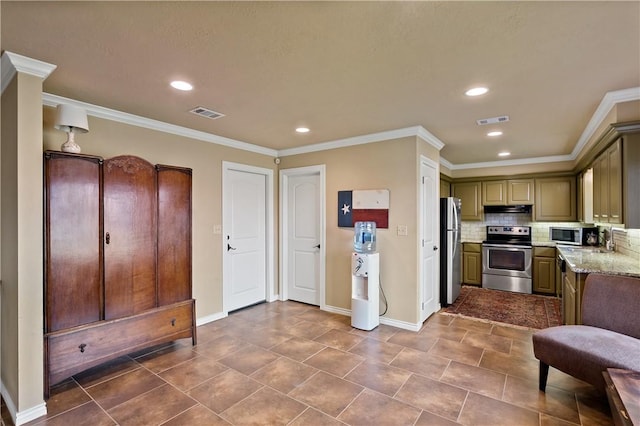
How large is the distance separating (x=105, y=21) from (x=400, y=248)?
11.1ft

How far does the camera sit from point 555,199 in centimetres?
557

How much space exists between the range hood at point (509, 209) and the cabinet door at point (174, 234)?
5560 mm

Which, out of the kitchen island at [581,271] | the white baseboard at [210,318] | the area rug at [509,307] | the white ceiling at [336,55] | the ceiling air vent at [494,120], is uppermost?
the white ceiling at [336,55]

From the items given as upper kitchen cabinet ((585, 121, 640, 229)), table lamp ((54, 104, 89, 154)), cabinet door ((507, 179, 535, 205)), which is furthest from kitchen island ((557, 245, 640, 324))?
table lamp ((54, 104, 89, 154))

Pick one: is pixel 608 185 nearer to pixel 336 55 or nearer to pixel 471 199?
pixel 336 55

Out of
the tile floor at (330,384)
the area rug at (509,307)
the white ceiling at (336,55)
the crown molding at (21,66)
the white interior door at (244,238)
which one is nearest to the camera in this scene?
the white ceiling at (336,55)

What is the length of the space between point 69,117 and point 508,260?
6.46m

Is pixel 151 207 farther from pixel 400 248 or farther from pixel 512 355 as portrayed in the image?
pixel 512 355

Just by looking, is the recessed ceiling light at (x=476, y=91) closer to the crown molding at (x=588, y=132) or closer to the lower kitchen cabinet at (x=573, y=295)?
the crown molding at (x=588, y=132)

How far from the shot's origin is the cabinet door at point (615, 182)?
2.78 metres

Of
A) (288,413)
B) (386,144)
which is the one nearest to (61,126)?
(288,413)

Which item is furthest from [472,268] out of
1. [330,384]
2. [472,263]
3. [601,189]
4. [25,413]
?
[25,413]

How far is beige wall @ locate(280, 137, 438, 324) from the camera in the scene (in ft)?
12.5

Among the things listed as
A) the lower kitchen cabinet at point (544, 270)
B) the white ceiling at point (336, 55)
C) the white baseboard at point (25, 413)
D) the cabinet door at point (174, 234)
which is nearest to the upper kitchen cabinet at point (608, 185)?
the white ceiling at point (336, 55)
